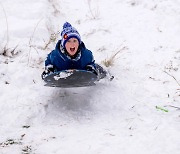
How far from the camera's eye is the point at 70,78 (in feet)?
11.9

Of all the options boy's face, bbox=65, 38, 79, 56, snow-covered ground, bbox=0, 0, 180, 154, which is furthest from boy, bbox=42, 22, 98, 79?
snow-covered ground, bbox=0, 0, 180, 154

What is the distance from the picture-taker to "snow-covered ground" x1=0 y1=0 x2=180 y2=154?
3.13 m

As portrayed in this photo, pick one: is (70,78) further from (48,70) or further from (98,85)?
(98,85)

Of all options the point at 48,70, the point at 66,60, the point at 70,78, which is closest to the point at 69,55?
the point at 66,60

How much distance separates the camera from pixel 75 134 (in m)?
3.27

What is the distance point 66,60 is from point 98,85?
55cm

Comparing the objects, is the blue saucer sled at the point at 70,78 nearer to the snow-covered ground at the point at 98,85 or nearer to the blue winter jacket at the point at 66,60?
the snow-covered ground at the point at 98,85

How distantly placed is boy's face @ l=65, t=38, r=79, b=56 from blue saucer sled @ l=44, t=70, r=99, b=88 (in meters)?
0.48

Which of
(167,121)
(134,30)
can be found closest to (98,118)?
(167,121)

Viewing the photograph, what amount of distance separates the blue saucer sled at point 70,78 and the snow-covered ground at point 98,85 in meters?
0.31

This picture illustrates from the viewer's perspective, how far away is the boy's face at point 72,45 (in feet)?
13.1

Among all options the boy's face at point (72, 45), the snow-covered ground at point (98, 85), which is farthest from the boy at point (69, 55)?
the snow-covered ground at point (98, 85)

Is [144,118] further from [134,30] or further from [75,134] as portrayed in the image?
[134,30]

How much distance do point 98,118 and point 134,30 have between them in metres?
2.39
